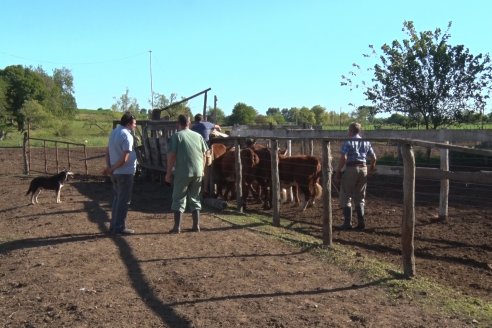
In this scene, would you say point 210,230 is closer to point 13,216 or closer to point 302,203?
point 302,203

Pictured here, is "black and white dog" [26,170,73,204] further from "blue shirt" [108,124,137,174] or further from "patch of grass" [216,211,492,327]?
"patch of grass" [216,211,492,327]

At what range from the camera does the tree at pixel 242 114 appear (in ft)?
206

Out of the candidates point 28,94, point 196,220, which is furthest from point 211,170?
point 28,94

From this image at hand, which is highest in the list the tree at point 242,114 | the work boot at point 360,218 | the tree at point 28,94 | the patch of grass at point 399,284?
the tree at point 28,94

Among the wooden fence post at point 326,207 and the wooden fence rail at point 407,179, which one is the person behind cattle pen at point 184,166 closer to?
the wooden fence rail at point 407,179

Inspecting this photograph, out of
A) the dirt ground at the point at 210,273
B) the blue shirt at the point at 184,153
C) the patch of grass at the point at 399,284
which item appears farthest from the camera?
the blue shirt at the point at 184,153

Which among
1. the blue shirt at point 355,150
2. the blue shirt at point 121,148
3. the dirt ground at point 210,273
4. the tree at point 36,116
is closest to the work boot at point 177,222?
the dirt ground at point 210,273

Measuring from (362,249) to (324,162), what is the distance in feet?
4.55

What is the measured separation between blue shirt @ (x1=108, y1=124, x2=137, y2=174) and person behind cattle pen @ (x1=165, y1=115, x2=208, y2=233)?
22.9 inches

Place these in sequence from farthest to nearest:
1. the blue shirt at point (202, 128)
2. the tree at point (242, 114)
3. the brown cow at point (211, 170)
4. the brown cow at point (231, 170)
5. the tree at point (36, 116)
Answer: the tree at point (36, 116)
the tree at point (242, 114)
the brown cow at point (211, 170)
the blue shirt at point (202, 128)
the brown cow at point (231, 170)

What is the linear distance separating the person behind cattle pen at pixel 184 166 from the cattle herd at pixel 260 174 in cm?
309

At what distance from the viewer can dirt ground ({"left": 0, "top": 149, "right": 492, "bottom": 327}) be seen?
4.85m

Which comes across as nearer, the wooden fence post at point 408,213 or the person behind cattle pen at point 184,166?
the wooden fence post at point 408,213

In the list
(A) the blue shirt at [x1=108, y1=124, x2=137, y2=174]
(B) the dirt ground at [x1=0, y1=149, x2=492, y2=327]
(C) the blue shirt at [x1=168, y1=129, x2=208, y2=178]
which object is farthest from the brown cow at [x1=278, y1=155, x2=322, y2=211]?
(A) the blue shirt at [x1=108, y1=124, x2=137, y2=174]
